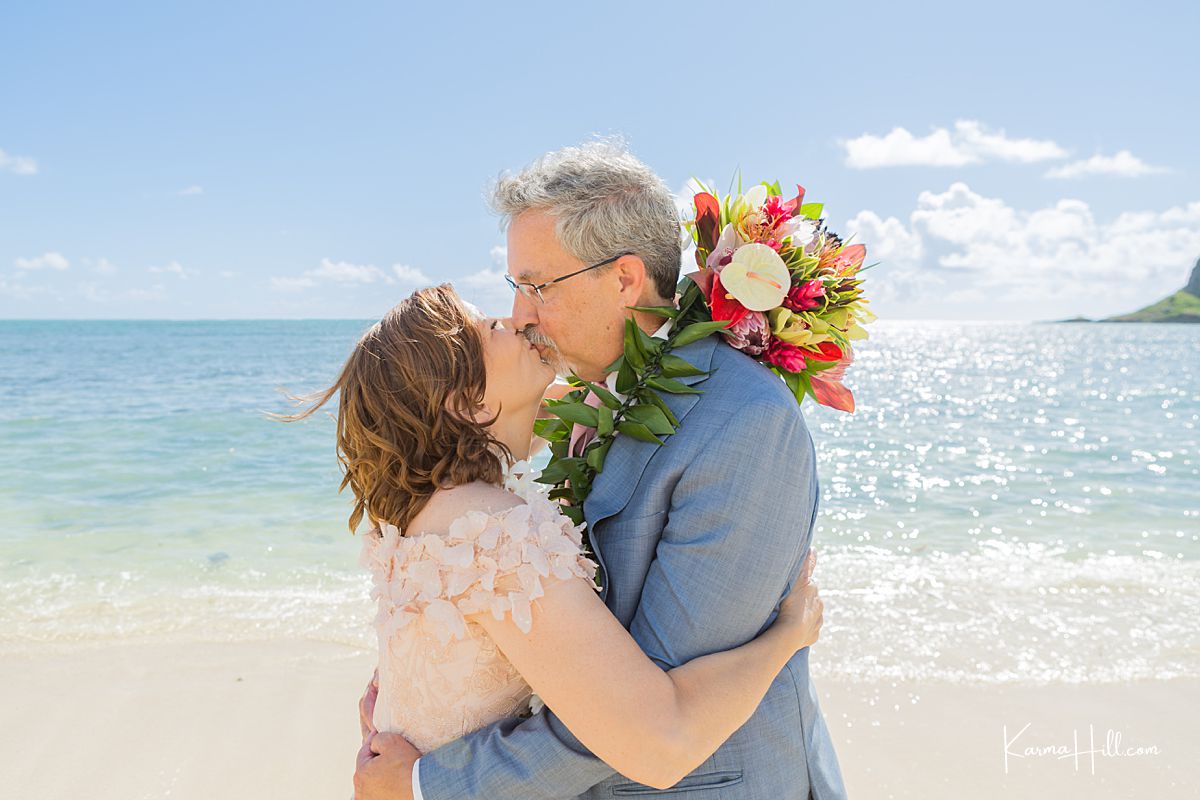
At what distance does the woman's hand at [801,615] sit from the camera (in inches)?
81.7

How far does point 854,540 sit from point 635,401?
715 centimetres

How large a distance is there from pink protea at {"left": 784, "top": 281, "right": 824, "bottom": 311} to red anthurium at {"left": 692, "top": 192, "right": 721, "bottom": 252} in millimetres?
271

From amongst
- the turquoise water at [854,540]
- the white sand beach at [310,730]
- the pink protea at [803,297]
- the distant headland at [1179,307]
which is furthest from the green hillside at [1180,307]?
the pink protea at [803,297]

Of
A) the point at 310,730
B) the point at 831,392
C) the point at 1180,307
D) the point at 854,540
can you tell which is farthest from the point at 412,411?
the point at 1180,307

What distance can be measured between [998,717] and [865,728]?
31.8 inches

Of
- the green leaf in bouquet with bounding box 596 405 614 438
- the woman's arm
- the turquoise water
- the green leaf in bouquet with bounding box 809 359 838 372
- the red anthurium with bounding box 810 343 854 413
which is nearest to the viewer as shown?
the woman's arm

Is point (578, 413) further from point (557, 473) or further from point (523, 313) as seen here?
point (523, 313)

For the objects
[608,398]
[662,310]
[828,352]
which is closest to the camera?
[608,398]

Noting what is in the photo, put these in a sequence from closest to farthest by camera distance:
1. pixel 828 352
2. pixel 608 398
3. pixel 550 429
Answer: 1. pixel 608 398
2. pixel 828 352
3. pixel 550 429

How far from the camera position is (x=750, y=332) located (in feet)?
7.65

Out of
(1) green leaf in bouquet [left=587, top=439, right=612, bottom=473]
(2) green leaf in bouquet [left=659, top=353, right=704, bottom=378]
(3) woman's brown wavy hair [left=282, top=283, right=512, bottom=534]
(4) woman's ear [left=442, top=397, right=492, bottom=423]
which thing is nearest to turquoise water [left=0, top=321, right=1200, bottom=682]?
(3) woman's brown wavy hair [left=282, top=283, right=512, bottom=534]

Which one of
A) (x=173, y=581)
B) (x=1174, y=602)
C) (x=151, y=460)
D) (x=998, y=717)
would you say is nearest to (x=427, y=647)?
(x=998, y=717)

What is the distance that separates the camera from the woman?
1.80 m

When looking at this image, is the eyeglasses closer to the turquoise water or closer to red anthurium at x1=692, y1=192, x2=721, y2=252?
red anthurium at x1=692, y1=192, x2=721, y2=252
